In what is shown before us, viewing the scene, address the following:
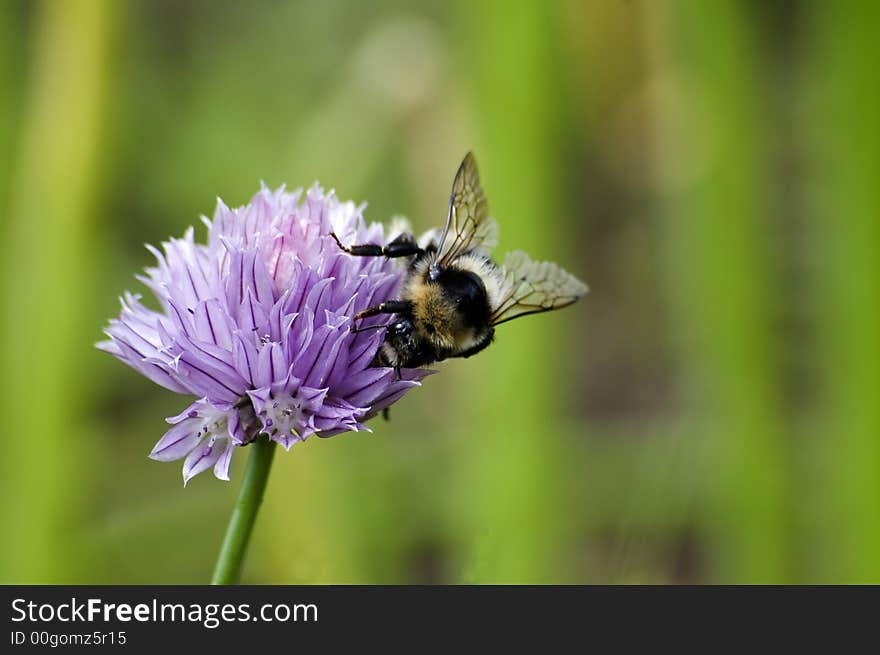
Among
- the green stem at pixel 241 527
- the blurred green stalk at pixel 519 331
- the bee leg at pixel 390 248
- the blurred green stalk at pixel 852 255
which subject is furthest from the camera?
the blurred green stalk at pixel 519 331

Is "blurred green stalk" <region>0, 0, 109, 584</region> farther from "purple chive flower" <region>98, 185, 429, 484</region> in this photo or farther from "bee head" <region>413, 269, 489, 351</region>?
"bee head" <region>413, 269, 489, 351</region>

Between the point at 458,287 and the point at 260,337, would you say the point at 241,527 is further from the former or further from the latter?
the point at 458,287

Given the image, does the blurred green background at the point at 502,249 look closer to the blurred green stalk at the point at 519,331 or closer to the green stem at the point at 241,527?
the blurred green stalk at the point at 519,331

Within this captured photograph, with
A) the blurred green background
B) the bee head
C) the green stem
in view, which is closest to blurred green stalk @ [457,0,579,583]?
the blurred green background

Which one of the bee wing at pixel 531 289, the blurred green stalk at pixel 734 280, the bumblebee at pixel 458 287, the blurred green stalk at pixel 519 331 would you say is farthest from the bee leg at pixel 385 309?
the blurred green stalk at pixel 734 280

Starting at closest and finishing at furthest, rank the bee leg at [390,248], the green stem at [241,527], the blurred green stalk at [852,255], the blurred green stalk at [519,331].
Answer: the green stem at [241,527]
the bee leg at [390,248]
the blurred green stalk at [852,255]
the blurred green stalk at [519,331]

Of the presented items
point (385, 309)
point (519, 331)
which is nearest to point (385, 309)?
point (385, 309)
